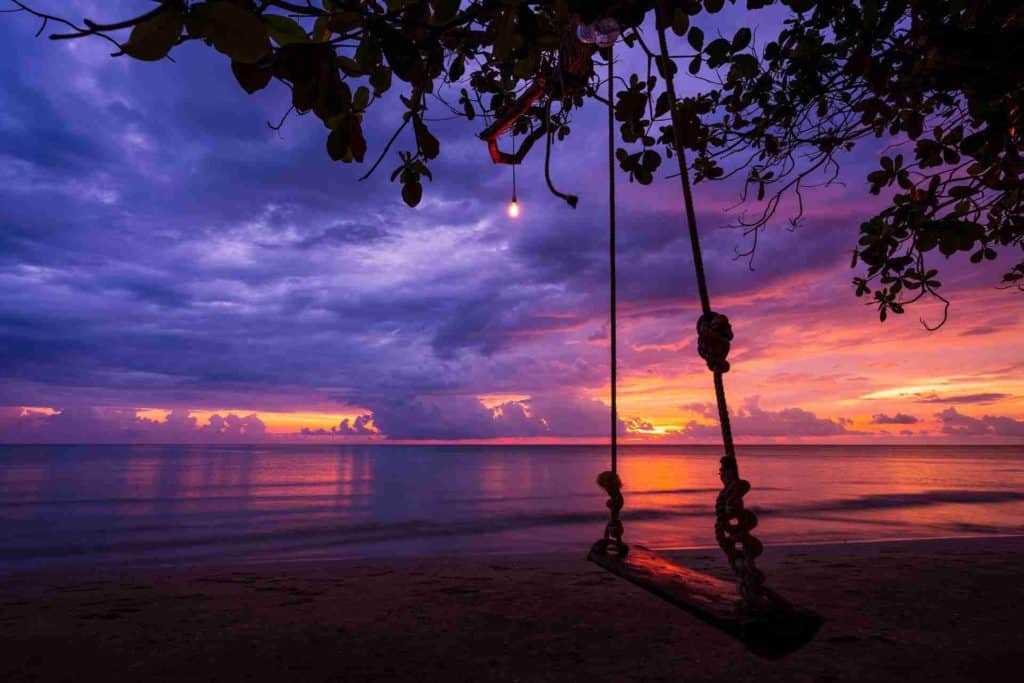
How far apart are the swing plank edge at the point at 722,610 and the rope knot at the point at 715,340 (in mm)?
720

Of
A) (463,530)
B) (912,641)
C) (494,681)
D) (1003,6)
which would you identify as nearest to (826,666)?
(912,641)

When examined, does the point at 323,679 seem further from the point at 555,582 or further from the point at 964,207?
the point at 964,207

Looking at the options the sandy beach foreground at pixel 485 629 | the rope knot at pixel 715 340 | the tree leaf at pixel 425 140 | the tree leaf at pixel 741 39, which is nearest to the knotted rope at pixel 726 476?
the rope knot at pixel 715 340

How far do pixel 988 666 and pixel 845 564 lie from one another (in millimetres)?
3888

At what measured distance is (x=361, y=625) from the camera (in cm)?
494

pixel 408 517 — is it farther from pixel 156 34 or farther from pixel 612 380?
pixel 156 34

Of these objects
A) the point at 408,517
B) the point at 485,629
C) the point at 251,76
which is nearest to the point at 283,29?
the point at 251,76

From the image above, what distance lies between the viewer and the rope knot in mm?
1828

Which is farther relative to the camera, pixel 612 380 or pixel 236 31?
pixel 612 380

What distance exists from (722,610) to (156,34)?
2067 millimetres

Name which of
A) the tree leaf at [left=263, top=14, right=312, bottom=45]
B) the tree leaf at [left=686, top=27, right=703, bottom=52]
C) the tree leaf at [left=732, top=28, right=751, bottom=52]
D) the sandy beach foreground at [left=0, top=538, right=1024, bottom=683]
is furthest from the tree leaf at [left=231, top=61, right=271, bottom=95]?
the sandy beach foreground at [left=0, top=538, right=1024, bottom=683]

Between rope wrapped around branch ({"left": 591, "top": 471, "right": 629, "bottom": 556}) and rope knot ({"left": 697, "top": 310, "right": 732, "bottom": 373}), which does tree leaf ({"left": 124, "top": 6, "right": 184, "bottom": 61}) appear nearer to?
rope knot ({"left": 697, "top": 310, "right": 732, "bottom": 373})

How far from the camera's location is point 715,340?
1.84 metres

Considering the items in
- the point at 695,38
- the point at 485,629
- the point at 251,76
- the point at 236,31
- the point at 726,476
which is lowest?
the point at 485,629
